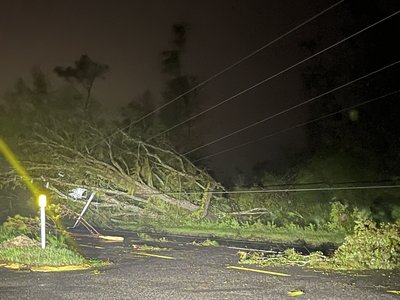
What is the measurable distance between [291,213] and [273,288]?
38.8 feet

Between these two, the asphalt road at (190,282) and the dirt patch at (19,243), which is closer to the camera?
the asphalt road at (190,282)

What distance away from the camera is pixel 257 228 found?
54.9 ft

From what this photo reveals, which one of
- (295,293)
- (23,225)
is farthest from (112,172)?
(295,293)

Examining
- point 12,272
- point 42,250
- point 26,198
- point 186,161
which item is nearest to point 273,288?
point 12,272

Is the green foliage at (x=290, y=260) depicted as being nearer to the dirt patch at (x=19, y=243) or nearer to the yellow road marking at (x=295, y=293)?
the yellow road marking at (x=295, y=293)

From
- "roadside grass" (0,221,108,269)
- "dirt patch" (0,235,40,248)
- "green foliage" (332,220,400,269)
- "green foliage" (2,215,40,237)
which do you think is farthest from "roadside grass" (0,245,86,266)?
"green foliage" (2,215,40,237)

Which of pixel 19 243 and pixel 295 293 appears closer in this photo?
pixel 295 293

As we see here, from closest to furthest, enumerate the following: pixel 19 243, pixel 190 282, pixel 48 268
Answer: pixel 190 282 → pixel 48 268 → pixel 19 243

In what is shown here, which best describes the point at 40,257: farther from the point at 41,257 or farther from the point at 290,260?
the point at 290,260

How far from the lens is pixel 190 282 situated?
7.04m

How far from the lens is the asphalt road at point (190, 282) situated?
609 cm

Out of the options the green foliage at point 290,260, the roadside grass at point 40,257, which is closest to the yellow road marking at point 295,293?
the green foliage at point 290,260

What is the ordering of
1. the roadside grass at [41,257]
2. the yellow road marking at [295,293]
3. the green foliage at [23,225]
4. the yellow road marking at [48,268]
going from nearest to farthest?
the yellow road marking at [295,293]
the yellow road marking at [48,268]
the roadside grass at [41,257]
the green foliage at [23,225]

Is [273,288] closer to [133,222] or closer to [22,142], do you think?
[133,222]
